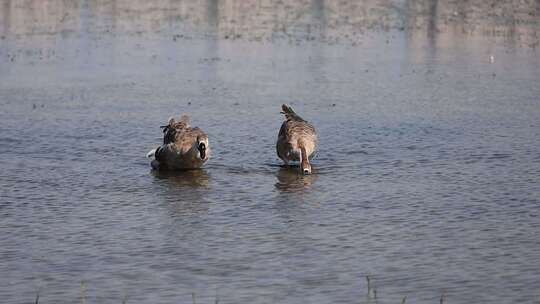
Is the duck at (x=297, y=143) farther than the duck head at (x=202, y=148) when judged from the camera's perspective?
Yes

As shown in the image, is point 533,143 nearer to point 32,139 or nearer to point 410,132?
point 410,132

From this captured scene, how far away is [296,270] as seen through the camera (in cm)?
959

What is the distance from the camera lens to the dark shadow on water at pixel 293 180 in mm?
13430

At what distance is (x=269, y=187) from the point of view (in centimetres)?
1340

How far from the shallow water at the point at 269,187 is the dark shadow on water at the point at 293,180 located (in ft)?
0.14

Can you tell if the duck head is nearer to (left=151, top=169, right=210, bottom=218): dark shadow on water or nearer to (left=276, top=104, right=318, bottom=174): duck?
(left=151, top=169, right=210, bottom=218): dark shadow on water

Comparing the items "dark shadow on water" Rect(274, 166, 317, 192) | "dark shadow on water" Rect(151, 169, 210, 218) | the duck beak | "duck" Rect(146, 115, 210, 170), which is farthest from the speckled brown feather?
"dark shadow on water" Rect(274, 166, 317, 192)

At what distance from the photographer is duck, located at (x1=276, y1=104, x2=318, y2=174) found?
14398 millimetres

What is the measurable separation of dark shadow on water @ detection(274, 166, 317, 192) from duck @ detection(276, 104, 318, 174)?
0.11 meters

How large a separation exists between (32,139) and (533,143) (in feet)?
23.5

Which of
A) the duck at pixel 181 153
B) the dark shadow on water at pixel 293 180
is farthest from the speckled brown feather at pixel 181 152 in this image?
the dark shadow on water at pixel 293 180

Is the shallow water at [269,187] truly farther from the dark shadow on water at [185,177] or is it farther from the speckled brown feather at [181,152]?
the speckled brown feather at [181,152]

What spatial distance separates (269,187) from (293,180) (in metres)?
0.58

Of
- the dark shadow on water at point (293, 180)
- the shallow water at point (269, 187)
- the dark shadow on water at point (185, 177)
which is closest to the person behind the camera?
the shallow water at point (269, 187)
